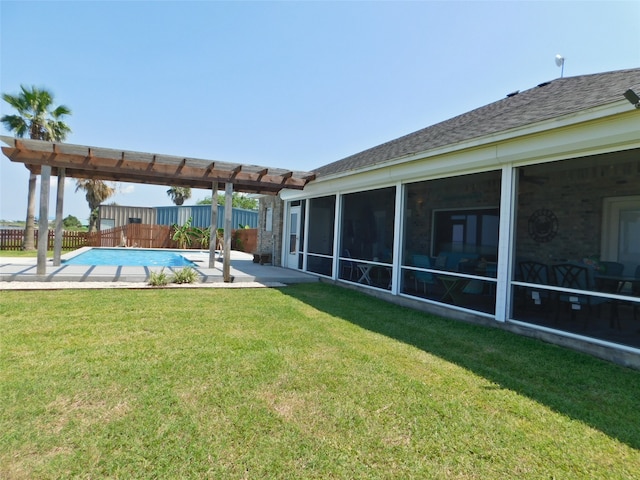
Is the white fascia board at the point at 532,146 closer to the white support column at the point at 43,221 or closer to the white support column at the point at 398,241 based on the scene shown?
the white support column at the point at 398,241

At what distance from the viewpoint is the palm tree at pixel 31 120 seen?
1647 centimetres

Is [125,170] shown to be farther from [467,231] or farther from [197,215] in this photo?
[197,215]

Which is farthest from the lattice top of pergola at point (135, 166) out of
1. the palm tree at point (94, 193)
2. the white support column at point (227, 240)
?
the palm tree at point (94, 193)

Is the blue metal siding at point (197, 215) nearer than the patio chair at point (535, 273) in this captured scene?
No

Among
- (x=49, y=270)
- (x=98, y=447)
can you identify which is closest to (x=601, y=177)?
(x=98, y=447)

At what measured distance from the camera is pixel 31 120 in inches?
661

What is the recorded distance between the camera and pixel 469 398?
3.24 meters

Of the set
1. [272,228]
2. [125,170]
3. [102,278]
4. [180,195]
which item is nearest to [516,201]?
[125,170]

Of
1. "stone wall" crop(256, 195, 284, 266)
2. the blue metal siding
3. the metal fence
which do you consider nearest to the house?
"stone wall" crop(256, 195, 284, 266)

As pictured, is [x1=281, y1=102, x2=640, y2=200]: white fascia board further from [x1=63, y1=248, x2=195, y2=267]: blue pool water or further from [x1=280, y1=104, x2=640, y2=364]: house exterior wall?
[x1=63, y1=248, x2=195, y2=267]: blue pool water

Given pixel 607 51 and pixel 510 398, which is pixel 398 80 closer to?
pixel 607 51

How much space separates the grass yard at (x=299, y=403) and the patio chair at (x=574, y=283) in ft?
2.98

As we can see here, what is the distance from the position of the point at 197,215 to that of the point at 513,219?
25.3m

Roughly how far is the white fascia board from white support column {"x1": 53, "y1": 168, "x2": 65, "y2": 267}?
9273 millimetres
